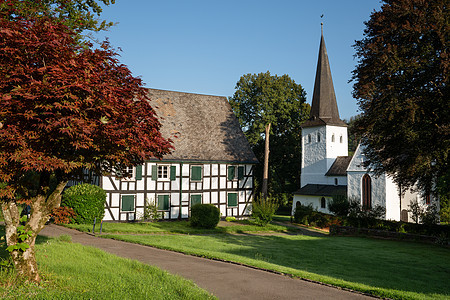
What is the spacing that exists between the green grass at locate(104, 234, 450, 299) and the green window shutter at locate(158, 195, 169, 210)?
10456 mm

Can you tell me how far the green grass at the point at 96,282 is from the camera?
23.7 feet

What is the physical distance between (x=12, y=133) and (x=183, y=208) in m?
23.4

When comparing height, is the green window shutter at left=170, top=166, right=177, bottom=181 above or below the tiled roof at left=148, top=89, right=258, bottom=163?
below

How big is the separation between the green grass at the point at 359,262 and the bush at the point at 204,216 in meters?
5.02

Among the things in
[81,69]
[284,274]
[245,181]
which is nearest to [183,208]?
[245,181]

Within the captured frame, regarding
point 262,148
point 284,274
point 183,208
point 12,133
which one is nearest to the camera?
point 12,133

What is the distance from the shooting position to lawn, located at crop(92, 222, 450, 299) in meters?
10.2

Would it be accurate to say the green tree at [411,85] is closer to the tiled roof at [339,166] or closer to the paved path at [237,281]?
the paved path at [237,281]

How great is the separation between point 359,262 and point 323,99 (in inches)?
1328

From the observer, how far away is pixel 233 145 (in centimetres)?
3344

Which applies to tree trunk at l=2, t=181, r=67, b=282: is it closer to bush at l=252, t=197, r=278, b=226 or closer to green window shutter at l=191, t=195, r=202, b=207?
bush at l=252, t=197, r=278, b=226

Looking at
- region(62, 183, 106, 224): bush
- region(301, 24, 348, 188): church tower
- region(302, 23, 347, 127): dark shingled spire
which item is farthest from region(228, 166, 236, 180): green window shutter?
region(302, 23, 347, 127): dark shingled spire

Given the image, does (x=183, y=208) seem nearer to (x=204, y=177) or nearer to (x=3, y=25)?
(x=204, y=177)

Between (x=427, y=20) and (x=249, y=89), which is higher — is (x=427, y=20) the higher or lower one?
the lower one
